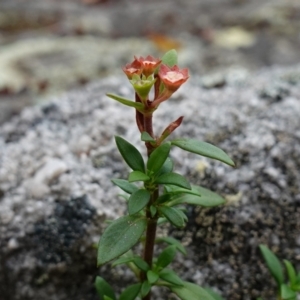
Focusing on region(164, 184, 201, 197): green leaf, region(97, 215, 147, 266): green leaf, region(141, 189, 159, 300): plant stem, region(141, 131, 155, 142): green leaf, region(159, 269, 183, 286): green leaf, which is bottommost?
region(159, 269, 183, 286): green leaf

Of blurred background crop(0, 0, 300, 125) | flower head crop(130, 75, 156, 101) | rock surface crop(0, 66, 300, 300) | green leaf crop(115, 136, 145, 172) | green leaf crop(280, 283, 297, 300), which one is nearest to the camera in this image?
flower head crop(130, 75, 156, 101)

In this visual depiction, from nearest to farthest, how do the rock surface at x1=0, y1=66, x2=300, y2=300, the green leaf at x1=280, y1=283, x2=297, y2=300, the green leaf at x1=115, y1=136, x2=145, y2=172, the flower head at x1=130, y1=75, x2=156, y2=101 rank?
1. the flower head at x1=130, y1=75, x2=156, y2=101
2. the green leaf at x1=115, y1=136, x2=145, y2=172
3. the green leaf at x1=280, y1=283, x2=297, y2=300
4. the rock surface at x1=0, y1=66, x2=300, y2=300

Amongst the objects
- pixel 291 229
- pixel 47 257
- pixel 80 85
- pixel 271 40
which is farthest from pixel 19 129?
pixel 271 40

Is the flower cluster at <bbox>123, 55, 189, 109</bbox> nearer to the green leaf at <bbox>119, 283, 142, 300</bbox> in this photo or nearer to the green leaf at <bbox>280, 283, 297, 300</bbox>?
the green leaf at <bbox>119, 283, 142, 300</bbox>

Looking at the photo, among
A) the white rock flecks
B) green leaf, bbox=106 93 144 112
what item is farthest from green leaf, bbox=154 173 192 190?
the white rock flecks

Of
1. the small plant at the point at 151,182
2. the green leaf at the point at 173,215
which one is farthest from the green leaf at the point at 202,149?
the green leaf at the point at 173,215

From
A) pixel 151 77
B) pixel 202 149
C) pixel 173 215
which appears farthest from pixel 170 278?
pixel 151 77
